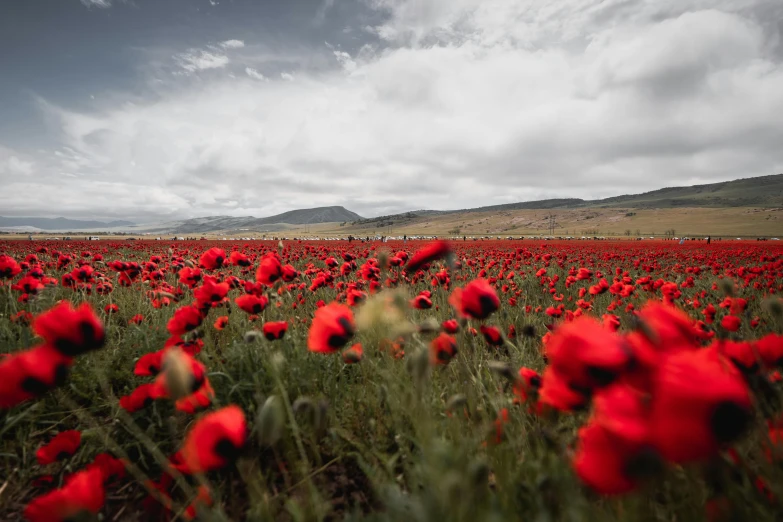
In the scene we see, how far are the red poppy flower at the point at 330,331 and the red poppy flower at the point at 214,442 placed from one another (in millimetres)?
527

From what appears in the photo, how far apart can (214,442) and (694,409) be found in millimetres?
1214

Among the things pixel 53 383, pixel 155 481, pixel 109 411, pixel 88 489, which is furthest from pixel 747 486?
pixel 109 411

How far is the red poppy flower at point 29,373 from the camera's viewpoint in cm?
112

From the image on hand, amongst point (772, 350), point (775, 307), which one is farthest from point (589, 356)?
point (775, 307)

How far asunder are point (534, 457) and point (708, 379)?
137cm

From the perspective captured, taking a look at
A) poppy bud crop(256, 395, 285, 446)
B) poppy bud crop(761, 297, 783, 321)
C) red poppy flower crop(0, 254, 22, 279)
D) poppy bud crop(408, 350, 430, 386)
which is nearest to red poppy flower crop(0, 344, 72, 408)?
poppy bud crop(256, 395, 285, 446)

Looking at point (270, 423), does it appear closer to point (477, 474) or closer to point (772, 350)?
point (477, 474)

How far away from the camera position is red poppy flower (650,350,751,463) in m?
0.64

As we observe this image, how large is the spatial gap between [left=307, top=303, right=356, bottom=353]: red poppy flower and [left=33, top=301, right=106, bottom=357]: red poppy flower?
781mm

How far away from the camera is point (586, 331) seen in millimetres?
815

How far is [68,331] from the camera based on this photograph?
47.1 inches

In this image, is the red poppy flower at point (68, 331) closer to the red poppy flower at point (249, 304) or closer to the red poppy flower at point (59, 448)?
the red poppy flower at point (59, 448)

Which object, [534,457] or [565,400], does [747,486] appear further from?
[534,457]

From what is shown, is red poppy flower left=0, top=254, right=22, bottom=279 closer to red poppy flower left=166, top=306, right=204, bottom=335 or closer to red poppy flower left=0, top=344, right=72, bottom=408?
red poppy flower left=166, top=306, right=204, bottom=335
